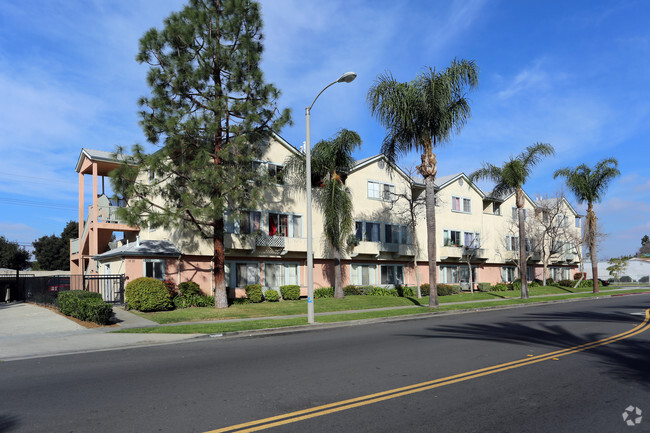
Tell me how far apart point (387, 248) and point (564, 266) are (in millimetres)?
35707

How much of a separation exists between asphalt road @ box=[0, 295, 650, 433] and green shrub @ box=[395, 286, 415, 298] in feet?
73.4

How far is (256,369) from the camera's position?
9016mm

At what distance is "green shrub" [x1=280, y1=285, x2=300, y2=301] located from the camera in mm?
28953

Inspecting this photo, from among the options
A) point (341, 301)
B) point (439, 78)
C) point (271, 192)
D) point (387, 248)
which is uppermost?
point (439, 78)

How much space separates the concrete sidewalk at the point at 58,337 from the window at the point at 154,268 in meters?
4.46

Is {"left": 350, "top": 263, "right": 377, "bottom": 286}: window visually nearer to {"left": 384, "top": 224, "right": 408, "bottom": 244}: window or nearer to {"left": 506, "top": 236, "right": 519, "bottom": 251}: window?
{"left": 384, "top": 224, "right": 408, "bottom": 244}: window

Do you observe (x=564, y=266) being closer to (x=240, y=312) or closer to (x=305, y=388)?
(x=240, y=312)

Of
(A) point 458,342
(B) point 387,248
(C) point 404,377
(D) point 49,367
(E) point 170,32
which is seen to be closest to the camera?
(C) point 404,377

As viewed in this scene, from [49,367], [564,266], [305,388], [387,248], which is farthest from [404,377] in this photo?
[564,266]

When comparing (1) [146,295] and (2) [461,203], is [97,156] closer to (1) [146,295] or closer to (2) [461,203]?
(1) [146,295]

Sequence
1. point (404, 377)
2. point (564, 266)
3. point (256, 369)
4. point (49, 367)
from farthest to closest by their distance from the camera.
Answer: point (564, 266), point (49, 367), point (256, 369), point (404, 377)

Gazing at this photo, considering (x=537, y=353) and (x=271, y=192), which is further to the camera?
(x=271, y=192)

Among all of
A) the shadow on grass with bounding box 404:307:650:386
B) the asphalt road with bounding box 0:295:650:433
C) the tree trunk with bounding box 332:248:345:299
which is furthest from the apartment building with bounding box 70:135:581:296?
the asphalt road with bounding box 0:295:650:433

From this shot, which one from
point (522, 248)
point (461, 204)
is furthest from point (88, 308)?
point (461, 204)
